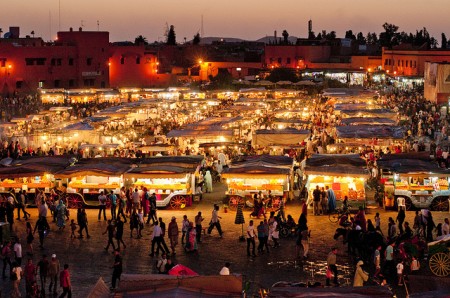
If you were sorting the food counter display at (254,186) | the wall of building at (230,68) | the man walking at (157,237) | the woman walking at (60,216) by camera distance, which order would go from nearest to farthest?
the man walking at (157,237) < the woman walking at (60,216) < the food counter display at (254,186) < the wall of building at (230,68)

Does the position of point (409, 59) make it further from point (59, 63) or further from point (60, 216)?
point (60, 216)

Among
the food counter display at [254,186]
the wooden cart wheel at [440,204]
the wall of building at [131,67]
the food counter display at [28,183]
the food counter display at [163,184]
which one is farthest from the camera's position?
the wall of building at [131,67]

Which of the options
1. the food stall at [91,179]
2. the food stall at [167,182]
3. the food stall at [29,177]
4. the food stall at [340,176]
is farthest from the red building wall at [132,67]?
the food stall at [340,176]

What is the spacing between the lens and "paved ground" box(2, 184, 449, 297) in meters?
14.9

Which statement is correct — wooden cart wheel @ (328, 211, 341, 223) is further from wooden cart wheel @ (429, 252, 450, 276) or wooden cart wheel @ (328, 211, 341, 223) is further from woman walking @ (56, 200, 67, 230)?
woman walking @ (56, 200, 67, 230)

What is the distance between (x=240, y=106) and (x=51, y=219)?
24.2m

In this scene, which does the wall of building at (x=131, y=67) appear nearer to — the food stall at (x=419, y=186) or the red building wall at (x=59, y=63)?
the red building wall at (x=59, y=63)

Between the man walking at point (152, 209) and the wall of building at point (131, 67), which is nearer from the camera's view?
the man walking at point (152, 209)

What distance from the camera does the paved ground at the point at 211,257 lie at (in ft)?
48.9

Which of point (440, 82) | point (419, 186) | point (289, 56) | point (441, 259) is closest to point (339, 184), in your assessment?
point (419, 186)

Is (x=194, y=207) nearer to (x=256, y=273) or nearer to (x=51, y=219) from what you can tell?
(x=51, y=219)

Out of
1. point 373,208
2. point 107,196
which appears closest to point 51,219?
point 107,196

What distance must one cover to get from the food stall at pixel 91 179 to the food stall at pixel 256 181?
10.2 feet

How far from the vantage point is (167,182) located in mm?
22078
